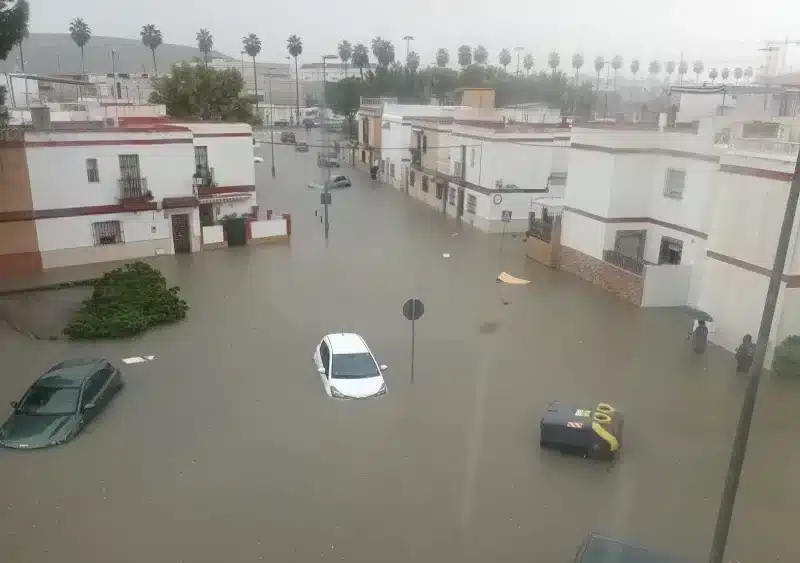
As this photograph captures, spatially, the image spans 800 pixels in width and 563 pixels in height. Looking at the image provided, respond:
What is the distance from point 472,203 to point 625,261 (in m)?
12.8

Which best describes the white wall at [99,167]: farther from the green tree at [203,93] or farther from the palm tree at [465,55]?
the palm tree at [465,55]

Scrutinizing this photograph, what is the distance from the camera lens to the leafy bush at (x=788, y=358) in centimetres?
1306

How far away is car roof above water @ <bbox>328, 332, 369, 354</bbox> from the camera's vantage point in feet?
41.3

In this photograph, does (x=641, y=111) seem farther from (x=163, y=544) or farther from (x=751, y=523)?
(x=163, y=544)

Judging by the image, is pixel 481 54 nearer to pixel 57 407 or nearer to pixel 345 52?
pixel 345 52

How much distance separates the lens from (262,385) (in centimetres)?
1245

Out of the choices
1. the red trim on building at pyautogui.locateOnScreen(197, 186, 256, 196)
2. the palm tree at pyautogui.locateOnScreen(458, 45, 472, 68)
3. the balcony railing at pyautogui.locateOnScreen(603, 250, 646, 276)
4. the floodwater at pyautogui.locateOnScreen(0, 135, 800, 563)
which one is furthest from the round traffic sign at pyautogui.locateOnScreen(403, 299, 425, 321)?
the palm tree at pyautogui.locateOnScreen(458, 45, 472, 68)

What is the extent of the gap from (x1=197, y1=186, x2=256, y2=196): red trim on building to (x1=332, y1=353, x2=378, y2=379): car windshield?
14.8 meters

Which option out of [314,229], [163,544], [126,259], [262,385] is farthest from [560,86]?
[163,544]

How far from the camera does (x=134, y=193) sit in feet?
72.8

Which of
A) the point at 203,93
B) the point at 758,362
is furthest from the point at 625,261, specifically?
the point at 203,93

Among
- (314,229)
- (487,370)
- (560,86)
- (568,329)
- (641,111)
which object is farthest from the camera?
(560,86)

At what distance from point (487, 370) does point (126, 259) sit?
15.4m

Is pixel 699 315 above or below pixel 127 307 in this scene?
above
